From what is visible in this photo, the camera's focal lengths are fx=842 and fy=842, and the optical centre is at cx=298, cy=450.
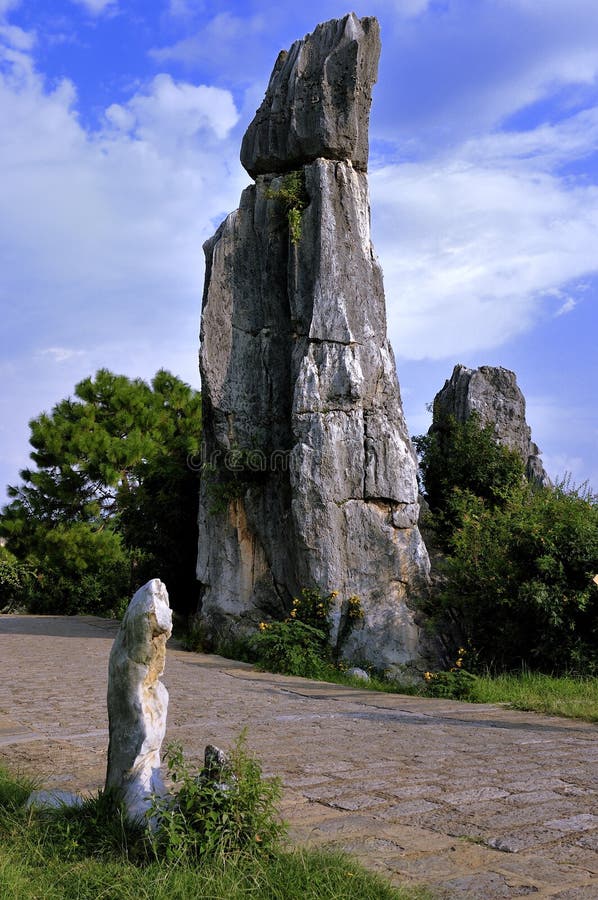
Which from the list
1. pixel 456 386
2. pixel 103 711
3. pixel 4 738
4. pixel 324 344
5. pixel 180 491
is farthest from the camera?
pixel 456 386

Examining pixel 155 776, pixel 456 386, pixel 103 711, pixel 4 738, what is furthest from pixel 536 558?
pixel 456 386

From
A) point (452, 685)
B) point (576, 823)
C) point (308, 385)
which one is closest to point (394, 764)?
point (576, 823)

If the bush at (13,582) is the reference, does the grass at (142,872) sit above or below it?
below

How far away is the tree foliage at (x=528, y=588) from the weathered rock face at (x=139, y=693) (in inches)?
305

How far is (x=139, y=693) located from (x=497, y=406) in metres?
17.4

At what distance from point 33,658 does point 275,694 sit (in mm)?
4755

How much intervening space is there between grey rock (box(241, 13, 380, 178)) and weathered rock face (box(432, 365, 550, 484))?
6.86 meters

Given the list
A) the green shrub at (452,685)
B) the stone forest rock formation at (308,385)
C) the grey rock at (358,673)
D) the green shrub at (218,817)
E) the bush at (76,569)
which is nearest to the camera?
the green shrub at (218,817)

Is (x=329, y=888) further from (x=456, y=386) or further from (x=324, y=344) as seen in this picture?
(x=456, y=386)

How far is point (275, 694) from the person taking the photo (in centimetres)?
965

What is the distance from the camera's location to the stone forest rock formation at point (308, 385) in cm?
1372

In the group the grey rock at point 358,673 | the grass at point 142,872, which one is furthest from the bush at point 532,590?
Answer: the grass at point 142,872

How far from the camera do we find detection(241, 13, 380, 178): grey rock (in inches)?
598

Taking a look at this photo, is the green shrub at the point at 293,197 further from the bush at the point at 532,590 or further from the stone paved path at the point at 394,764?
the stone paved path at the point at 394,764
